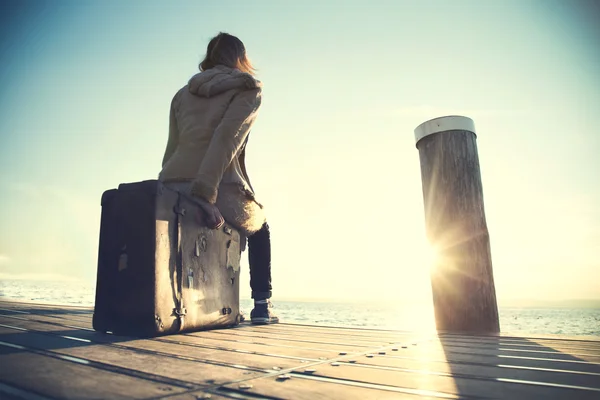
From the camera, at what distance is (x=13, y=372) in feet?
3.79

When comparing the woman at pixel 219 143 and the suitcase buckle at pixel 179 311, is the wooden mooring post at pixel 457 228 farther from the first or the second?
the suitcase buckle at pixel 179 311

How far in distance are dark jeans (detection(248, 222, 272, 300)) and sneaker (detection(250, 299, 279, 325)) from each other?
0.05m

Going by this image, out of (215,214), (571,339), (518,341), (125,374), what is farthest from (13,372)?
(571,339)

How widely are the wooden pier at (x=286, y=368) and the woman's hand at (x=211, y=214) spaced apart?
2.54 ft

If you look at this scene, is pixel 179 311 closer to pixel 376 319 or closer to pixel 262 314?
pixel 262 314

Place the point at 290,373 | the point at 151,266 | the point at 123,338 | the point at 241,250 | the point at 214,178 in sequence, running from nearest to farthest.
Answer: the point at 290,373
the point at 123,338
the point at 151,266
the point at 214,178
the point at 241,250

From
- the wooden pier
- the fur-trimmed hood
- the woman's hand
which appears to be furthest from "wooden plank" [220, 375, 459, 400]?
the fur-trimmed hood

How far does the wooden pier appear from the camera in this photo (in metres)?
1.04

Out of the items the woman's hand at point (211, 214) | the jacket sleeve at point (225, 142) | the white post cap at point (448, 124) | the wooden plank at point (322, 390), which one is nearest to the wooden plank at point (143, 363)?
the wooden plank at point (322, 390)

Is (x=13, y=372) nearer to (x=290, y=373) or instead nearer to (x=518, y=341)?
→ (x=290, y=373)

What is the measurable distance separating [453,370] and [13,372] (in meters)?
1.44

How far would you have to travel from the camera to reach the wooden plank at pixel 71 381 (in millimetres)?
969

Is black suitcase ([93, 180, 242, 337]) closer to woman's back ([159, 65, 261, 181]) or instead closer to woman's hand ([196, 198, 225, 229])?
woman's hand ([196, 198, 225, 229])

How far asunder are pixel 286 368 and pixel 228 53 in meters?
2.83
